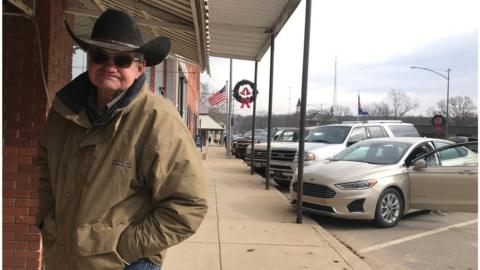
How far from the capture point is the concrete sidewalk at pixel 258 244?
18.0 ft

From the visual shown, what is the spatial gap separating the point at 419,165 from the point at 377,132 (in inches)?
234

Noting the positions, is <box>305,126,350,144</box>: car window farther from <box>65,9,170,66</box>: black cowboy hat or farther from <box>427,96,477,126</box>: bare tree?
<box>427,96,477,126</box>: bare tree

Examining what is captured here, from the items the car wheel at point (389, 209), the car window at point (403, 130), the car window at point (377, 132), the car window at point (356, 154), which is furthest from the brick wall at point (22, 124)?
the car window at point (403, 130)

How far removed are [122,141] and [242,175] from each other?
13364 millimetres

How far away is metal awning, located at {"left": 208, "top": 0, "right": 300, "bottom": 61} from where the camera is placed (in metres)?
7.95

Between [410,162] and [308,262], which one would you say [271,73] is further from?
[308,262]

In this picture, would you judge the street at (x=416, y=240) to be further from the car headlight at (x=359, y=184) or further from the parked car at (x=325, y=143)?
the parked car at (x=325, y=143)

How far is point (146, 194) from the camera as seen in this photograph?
6.74 ft

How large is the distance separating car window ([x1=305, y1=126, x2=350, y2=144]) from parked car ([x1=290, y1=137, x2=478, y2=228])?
4461mm

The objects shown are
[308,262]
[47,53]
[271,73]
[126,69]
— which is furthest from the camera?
[271,73]

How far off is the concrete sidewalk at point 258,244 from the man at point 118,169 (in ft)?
11.1

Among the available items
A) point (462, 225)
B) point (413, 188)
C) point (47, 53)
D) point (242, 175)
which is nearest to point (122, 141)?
point (47, 53)

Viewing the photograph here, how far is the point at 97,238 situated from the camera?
195 centimetres

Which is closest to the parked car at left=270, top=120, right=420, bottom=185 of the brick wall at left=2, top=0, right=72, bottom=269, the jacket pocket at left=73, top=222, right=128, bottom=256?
the brick wall at left=2, top=0, right=72, bottom=269
